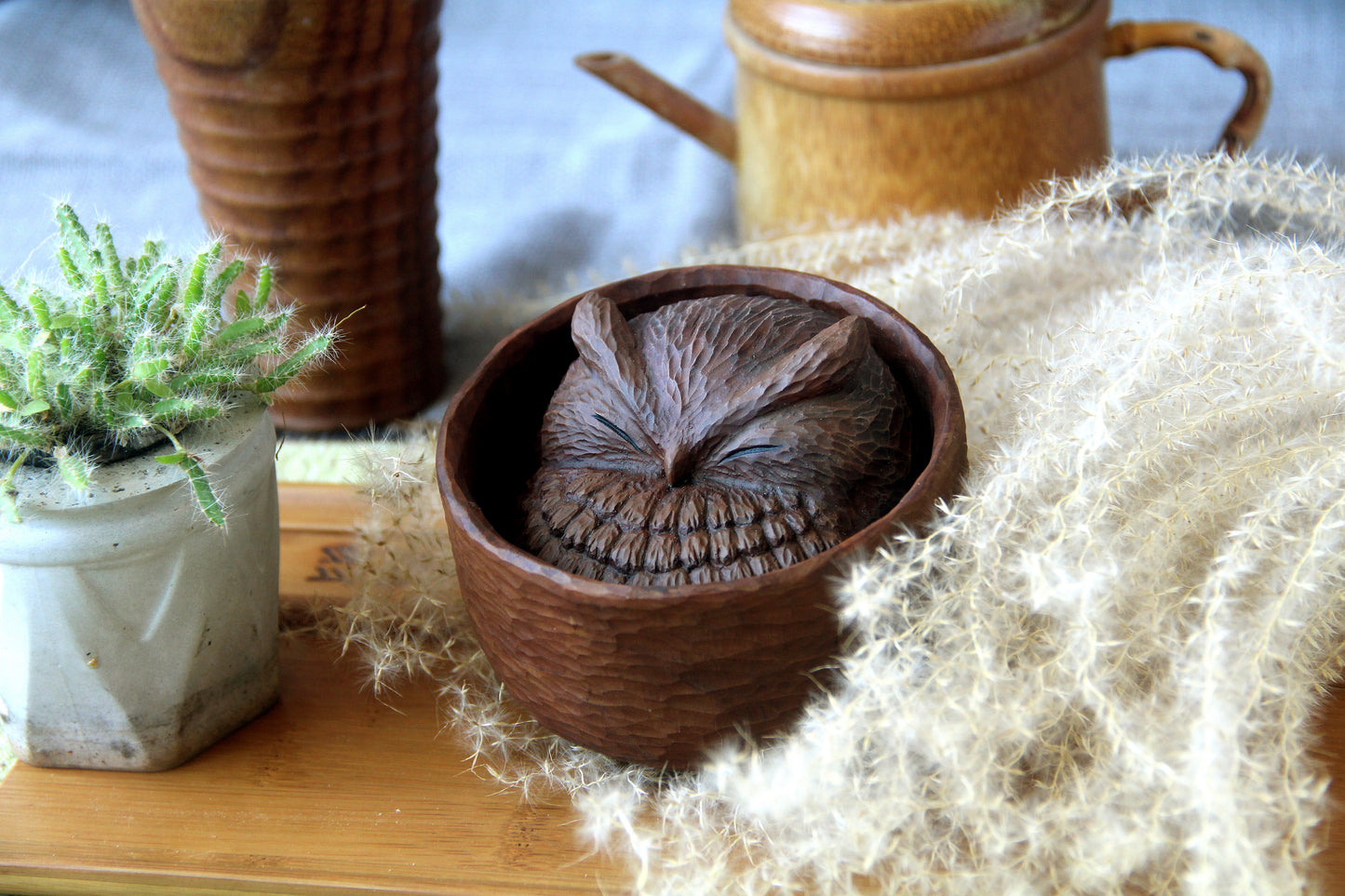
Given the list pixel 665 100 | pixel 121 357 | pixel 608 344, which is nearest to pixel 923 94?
pixel 665 100

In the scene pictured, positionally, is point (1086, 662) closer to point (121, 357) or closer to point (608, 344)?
point (608, 344)

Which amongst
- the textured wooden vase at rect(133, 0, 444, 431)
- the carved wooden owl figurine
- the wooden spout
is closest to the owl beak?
the carved wooden owl figurine

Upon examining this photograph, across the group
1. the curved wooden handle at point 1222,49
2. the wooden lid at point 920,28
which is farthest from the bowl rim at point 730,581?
the curved wooden handle at point 1222,49

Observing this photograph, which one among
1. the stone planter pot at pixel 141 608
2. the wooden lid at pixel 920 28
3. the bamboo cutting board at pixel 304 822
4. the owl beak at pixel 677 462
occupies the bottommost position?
the bamboo cutting board at pixel 304 822

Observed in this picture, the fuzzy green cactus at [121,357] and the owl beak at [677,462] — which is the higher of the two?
the fuzzy green cactus at [121,357]

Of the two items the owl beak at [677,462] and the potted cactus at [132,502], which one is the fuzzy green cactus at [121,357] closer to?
the potted cactus at [132,502]
